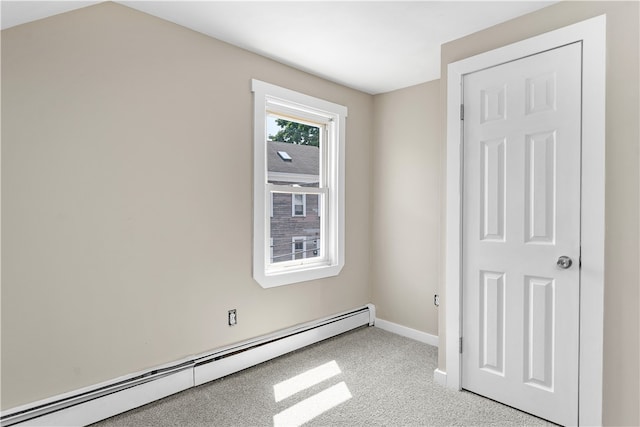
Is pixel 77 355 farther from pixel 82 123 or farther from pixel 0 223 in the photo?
pixel 82 123

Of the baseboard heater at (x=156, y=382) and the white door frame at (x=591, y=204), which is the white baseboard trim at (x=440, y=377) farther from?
the baseboard heater at (x=156, y=382)

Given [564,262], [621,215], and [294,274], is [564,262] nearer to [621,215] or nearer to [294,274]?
[621,215]

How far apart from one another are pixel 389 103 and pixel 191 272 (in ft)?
8.12

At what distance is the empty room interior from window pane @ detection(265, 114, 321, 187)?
6 centimetres

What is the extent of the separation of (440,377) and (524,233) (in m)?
1.15

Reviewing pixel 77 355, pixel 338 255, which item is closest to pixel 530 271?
pixel 338 255

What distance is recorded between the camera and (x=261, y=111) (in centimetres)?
274

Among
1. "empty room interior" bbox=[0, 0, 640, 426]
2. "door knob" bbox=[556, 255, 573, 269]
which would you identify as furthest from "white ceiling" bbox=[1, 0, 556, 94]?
"door knob" bbox=[556, 255, 573, 269]

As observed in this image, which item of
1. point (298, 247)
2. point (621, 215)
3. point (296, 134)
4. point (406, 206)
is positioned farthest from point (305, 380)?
point (621, 215)

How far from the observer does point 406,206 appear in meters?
3.46

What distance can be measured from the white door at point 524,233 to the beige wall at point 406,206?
0.91 metres

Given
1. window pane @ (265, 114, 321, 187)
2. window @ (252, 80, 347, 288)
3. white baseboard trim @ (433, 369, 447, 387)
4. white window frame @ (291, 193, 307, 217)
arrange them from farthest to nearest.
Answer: white window frame @ (291, 193, 307, 217), window pane @ (265, 114, 321, 187), window @ (252, 80, 347, 288), white baseboard trim @ (433, 369, 447, 387)

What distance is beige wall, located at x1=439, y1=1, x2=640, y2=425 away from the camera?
1750 mm

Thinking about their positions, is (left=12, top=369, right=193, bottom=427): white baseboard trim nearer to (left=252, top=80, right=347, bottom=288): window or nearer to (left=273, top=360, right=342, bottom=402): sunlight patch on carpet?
(left=273, top=360, right=342, bottom=402): sunlight patch on carpet
